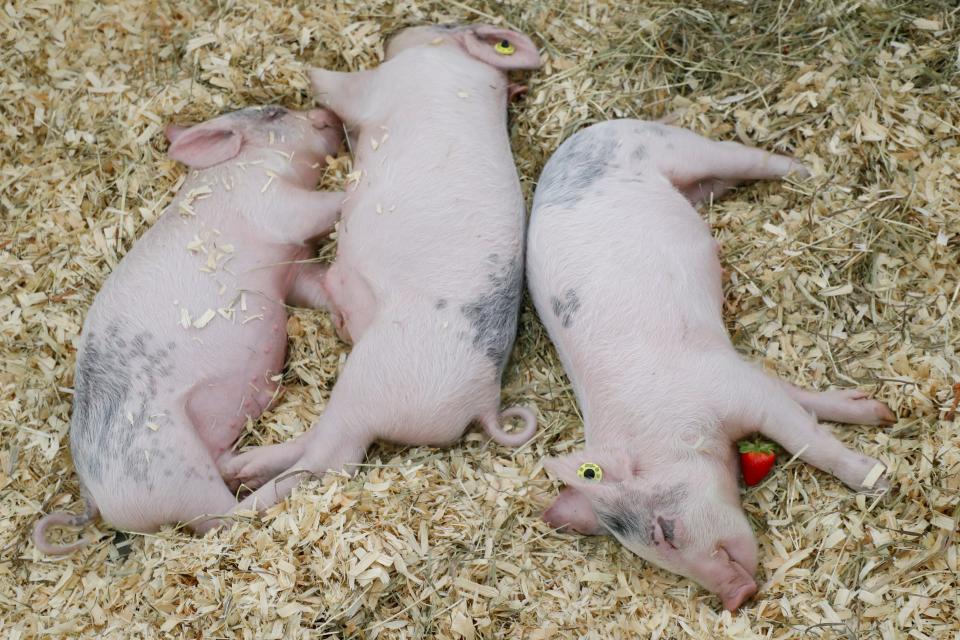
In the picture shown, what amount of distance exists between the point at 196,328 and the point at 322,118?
1.12 m

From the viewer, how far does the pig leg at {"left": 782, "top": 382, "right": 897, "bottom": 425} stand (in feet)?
10.8

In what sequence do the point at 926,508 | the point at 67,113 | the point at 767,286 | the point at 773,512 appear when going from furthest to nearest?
1. the point at 67,113
2. the point at 767,286
3. the point at 773,512
4. the point at 926,508

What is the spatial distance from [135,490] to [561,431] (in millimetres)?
1567

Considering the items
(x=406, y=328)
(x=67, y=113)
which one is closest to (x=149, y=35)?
(x=67, y=113)

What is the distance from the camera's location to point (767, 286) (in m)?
3.63

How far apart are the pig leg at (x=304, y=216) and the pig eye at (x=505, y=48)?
2.91 ft

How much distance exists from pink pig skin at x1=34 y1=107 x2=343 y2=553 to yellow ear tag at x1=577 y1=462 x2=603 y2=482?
4.24 ft

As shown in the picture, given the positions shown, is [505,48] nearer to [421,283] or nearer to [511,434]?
[421,283]

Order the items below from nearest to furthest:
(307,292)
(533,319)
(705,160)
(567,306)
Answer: (567,306) < (705,160) < (533,319) < (307,292)

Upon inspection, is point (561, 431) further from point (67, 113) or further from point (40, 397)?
point (67, 113)

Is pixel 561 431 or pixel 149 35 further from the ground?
pixel 149 35

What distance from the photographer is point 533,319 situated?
3.85m

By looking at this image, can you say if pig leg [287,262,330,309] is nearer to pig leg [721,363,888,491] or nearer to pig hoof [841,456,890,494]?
pig leg [721,363,888,491]

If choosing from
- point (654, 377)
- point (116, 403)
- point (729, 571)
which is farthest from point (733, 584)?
point (116, 403)
